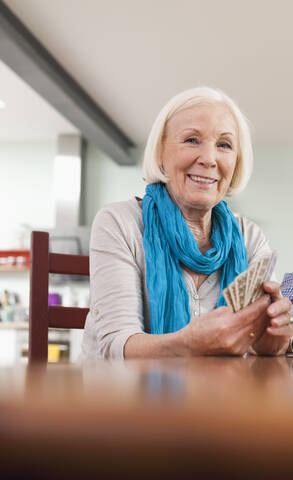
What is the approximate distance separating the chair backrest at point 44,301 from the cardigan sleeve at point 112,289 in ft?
0.36

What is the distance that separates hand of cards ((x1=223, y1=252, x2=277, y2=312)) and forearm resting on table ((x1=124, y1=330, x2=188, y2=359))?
125mm

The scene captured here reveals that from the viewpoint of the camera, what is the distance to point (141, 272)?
1.24 meters

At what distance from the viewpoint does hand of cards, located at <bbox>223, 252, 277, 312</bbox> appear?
0.74m

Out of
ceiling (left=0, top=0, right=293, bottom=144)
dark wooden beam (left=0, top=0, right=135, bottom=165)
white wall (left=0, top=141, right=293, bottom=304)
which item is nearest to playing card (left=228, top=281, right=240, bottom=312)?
ceiling (left=0, top=0, right=293, bottom=144)

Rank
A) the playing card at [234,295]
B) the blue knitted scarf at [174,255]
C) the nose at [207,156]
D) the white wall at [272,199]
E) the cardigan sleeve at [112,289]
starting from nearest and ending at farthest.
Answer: the playing card at [234,295] < the cardigan sleeve at [112,289] < the blue knitted scarf at [174,255] < the nose at [207,156] < the white wall at [272,199]

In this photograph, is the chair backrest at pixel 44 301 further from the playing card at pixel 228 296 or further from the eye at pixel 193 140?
the playing card at pixel 228 296

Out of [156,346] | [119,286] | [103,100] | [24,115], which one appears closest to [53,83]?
[103,100]

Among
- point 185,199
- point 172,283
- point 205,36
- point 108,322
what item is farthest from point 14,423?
point 205,36

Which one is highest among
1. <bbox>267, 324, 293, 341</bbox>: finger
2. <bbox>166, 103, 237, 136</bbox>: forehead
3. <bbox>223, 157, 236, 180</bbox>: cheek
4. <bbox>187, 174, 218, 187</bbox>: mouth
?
<bbox>166, 103, 237, 136</bbox>: forehead

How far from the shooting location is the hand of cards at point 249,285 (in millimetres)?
739

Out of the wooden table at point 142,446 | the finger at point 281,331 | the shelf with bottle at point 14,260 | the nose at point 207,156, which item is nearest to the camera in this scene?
the wooden table at point 142,446

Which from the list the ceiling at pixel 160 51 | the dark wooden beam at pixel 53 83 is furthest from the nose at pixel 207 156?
the dark wooden beam at pixel 53 83

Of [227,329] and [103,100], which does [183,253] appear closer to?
[227,329]

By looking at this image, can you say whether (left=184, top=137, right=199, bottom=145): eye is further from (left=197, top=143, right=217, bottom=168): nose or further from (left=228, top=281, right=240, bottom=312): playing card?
(left=228, top=281, right=240, bottom=312): playing card
